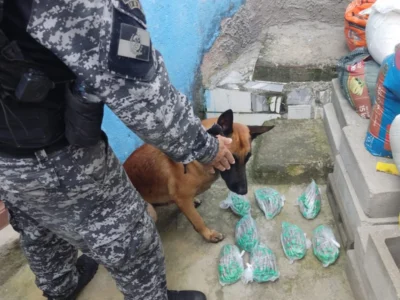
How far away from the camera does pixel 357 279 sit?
2.20 meters

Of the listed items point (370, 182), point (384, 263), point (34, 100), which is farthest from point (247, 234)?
point (34, 100)

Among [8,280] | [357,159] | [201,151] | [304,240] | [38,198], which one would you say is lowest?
[8,280]

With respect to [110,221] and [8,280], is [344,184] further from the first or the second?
[8,280]

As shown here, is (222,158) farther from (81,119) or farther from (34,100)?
(34,100)

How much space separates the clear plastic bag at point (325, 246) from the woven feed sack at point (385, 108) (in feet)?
1.90

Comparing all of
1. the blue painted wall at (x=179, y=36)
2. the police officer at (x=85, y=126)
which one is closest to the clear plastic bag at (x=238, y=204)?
the blue painted wall at (x=179, y=36)

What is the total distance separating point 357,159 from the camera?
2.27m

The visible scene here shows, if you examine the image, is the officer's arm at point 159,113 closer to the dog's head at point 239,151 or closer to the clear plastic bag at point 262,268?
the dog's head at point 239,151

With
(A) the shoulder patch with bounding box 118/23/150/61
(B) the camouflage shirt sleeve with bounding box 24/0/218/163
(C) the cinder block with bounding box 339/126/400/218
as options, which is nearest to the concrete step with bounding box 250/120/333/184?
(C) the cinder block with bounding box 339/126/400/218

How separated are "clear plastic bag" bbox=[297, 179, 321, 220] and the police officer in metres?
1.13

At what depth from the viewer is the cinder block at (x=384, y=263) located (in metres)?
1.74

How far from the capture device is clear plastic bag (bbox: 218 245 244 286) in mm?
2428

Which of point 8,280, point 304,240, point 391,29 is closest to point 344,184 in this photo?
point 304,240

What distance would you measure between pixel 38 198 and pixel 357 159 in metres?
1.59
